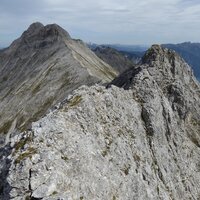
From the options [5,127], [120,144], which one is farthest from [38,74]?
[120,144]

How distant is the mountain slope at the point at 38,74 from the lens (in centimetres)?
9894

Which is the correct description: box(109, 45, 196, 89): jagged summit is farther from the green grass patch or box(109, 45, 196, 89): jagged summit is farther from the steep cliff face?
the green grass patch

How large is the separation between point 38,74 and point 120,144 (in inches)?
3483

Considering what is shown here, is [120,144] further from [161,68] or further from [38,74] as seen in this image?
[38,74]

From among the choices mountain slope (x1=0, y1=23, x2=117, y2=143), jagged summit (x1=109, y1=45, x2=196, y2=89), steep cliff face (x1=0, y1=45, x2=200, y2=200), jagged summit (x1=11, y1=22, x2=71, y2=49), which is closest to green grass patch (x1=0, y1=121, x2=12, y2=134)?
mountain slope (x1=0, y1=23, x2=117, y2=143)

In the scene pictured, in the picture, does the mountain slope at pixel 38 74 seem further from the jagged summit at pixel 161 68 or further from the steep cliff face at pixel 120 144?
the steep cliff face at pixel 120 144

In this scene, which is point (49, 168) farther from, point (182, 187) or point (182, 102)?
point (182, 102)

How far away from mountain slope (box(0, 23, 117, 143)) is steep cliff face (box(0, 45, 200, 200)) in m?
31.2

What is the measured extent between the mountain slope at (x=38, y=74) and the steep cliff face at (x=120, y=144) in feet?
102

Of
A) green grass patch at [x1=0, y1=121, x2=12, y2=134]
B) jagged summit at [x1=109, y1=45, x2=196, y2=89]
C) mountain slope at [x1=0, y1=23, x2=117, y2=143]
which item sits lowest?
green grass patch at [x1=0, y1=121, x2=12, y2=134]

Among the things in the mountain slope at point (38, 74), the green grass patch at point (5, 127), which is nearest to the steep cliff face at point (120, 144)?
the mountain slope at point (38, 74)

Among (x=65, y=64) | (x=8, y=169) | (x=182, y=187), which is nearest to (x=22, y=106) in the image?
(x=65, y=64)

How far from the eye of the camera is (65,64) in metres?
116

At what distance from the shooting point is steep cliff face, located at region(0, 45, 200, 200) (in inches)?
1130
